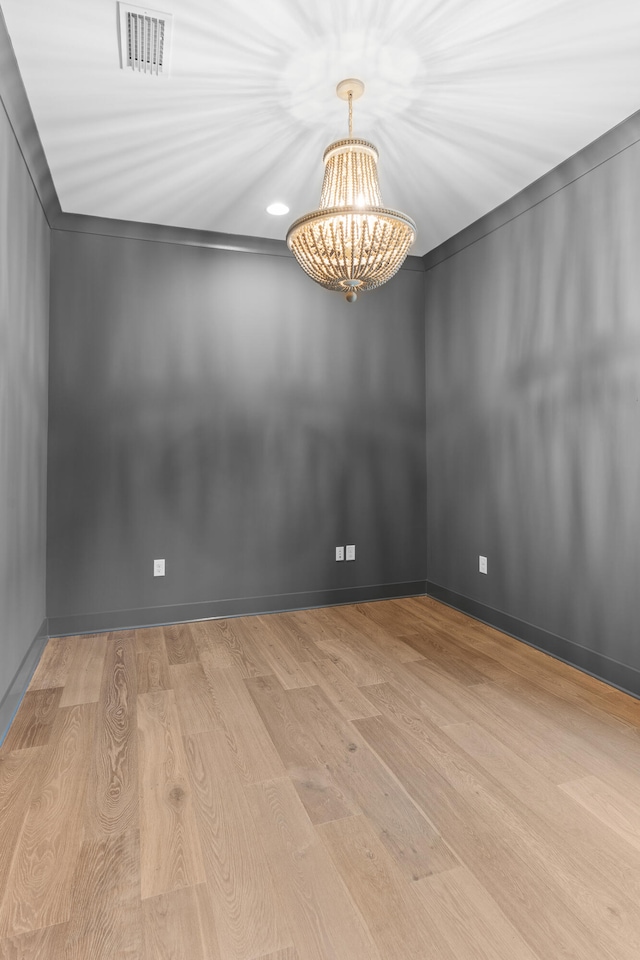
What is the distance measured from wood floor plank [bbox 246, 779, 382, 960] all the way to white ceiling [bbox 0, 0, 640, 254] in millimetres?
2604

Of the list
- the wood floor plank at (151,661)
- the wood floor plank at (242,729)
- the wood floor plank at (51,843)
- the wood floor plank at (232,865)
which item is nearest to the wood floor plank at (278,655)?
the wood floor plank at (242,729)

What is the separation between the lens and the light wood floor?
1297mm

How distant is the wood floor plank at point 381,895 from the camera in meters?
1.25

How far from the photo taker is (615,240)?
8.55 feet

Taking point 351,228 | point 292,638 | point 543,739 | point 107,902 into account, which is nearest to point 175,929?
point 107,902

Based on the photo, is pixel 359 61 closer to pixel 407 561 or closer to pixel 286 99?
pixel 286 99

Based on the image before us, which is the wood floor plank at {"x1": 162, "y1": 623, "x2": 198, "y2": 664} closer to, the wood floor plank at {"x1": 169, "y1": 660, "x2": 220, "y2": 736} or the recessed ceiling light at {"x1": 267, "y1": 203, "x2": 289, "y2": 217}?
the wood floor plank at {"x1": 169, "y1": 660, "x2": 220, "y2": 736}

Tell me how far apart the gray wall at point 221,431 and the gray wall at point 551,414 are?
452 mm

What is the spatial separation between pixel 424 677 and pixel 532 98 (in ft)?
8.59

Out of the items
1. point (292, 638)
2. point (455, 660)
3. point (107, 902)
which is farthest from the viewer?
point (292, 638)

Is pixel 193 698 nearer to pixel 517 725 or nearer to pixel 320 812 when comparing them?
pixel 320 812

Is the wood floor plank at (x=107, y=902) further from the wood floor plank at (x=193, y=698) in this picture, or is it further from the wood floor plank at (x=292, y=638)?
the wood floor plank at (x=292, y=638)

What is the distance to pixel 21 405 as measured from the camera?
266cm

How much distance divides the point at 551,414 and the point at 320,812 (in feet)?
7.44
